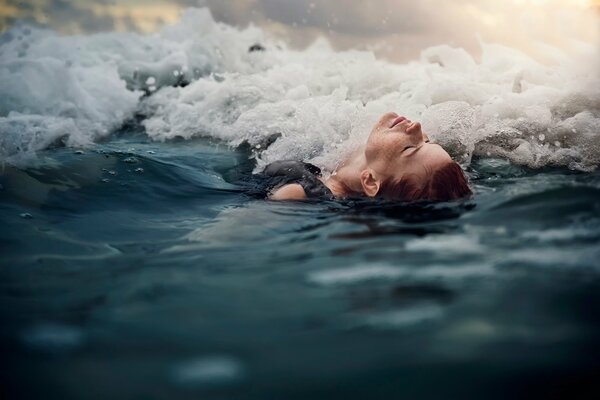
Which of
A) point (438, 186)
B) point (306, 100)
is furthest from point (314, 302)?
point (306, 100)

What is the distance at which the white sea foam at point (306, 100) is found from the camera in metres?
5.02

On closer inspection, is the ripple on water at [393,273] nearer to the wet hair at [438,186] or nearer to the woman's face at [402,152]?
Result: the wet hair at [438,186]

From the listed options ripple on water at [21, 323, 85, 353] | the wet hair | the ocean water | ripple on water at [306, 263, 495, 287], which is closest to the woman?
the wet hair

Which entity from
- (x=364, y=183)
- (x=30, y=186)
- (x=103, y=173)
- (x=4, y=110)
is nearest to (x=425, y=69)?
(x=364, y=183)

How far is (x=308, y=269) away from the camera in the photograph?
215cm

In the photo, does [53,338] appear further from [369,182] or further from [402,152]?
[402,152]

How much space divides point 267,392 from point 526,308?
0.87 meters

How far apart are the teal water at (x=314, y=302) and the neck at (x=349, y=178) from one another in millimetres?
673

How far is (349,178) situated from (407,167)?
0.53 m

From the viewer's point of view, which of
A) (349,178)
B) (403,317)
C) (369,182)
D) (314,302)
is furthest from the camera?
(349,178)

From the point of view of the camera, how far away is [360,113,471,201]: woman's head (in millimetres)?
3434

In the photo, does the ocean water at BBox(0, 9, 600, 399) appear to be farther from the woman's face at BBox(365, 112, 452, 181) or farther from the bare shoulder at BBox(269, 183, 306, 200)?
the woman's face at BBox(365, 112, 452, 181)

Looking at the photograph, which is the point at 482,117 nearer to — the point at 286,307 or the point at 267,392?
the point at 286,307

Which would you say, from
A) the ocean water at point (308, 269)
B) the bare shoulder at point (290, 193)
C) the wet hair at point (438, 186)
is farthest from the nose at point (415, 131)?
the bare shoulder at point (290, 193)
